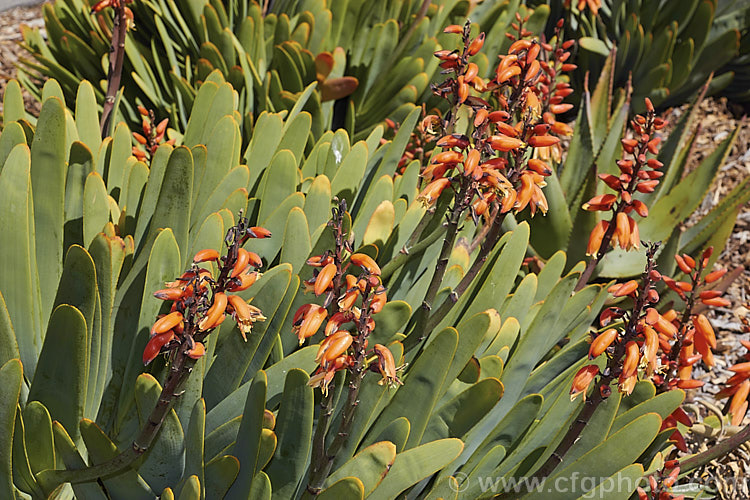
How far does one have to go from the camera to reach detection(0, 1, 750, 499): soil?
2.14 meters

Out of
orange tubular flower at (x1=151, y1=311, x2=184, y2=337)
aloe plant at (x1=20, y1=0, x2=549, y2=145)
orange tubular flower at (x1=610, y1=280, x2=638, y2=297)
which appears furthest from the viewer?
aloe plant at (x1=20, y1=0, x2=549, y2=145)

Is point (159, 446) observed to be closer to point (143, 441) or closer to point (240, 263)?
point (143, 441)

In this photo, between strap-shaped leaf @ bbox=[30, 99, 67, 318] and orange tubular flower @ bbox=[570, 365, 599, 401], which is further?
strap-shaped leaf @ bbox=[30, 99, 67, 318]

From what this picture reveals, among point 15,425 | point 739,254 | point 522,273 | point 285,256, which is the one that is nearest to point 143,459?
point 15,425

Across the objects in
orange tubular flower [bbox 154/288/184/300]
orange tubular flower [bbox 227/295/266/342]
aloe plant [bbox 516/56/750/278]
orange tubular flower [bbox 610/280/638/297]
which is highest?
orange tubular flower [bbox 154/288/184/300]

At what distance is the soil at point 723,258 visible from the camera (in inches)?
84.4

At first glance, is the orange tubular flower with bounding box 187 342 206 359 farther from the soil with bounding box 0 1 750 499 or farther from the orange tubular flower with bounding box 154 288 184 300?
the soil with bounding box 0 1 750 499

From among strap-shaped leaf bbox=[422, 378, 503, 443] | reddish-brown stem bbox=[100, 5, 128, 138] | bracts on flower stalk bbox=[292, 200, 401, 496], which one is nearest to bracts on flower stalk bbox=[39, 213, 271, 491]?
bracts on flower stalk bbox=[292, 200, 401, 496]

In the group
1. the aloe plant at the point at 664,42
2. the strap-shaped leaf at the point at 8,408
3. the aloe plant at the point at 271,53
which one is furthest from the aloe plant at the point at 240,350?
the aloe plant at the point at 664,42

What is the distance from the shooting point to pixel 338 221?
114 cm

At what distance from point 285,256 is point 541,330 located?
0.63m

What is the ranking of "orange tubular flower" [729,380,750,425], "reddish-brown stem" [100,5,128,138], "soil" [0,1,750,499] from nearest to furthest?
"orange tubular flower" [729,380,750,425]
"reddish-brown stem" [100,5,128,138]
"soil" [0,1,750,499]

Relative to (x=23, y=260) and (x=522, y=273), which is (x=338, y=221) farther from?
(x=522, y=273)

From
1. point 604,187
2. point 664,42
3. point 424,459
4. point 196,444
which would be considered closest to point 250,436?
point 196,444
